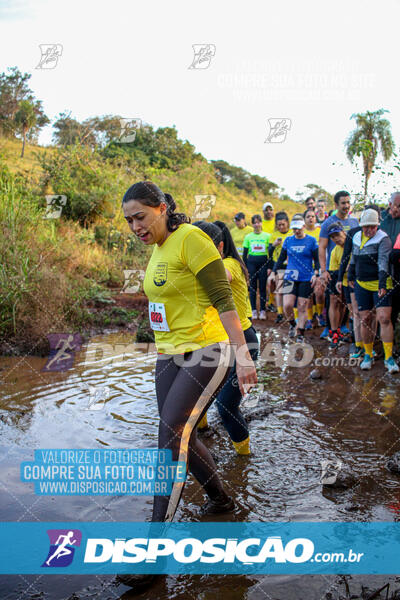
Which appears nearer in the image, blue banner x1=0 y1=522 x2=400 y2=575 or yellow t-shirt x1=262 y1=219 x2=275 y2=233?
blue banner x1=0 y1=522 x2=400 y2=575

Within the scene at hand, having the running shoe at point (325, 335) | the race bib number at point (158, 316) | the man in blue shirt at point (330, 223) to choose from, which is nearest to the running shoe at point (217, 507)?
the race bib number at point (158, 316)

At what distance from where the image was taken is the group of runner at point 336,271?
628 centimetres

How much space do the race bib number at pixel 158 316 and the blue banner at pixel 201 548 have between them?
1009 millimetres

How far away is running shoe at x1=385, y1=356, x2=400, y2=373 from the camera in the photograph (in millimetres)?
6219

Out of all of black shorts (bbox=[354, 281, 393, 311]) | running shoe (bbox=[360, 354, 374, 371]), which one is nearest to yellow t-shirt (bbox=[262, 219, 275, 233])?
black shorts (bbox=[354, 281, 393, 311])

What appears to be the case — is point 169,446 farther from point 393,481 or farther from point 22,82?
point 22,82

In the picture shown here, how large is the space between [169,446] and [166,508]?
31 centimetres

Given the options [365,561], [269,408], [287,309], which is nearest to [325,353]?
[287,309]

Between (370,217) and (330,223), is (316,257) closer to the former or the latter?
(330,223)

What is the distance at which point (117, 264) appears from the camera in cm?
1231

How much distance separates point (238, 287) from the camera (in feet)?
12.7

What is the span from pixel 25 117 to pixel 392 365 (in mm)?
13406

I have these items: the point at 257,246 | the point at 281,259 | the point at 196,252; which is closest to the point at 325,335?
the point at 281,259

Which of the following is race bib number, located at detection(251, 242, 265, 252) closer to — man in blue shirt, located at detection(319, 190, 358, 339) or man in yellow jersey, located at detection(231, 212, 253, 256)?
man in yellow jersey, located at detection(231, 212, 253, 256)
